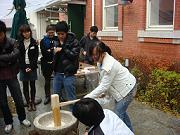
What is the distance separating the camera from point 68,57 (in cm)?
535

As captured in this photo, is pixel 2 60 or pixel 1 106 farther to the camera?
pixel 1 106

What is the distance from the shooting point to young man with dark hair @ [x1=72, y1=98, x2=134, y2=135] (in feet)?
8.34

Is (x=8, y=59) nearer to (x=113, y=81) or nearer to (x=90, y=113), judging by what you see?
(x=113, y=81)

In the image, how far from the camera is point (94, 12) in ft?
37.7

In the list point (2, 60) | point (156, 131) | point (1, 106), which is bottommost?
point (156, 131)

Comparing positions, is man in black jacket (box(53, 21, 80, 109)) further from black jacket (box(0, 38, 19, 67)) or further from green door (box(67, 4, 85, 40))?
green door (box(67, 4, 85, 40))

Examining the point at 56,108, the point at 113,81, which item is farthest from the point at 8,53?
the point at 113,81

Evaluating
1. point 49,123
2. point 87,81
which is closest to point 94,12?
point 87,81

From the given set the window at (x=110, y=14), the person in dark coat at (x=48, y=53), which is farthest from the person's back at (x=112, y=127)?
the window at (x=110, y=14)

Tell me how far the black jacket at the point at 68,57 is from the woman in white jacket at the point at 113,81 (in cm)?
127

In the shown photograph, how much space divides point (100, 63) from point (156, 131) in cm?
198

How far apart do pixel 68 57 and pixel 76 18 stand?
789cm

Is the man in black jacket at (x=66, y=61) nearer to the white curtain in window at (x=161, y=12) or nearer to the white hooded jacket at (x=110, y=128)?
the white hooded jacket at (x=110, y=128)

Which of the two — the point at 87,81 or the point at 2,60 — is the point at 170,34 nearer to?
the point at 87,81
